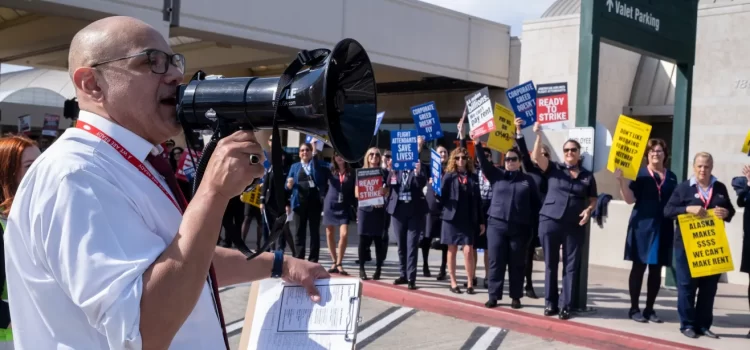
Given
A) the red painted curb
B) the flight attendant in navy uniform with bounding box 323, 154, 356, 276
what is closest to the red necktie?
the red painted curb

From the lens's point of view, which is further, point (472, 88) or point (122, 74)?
point (472, 88)

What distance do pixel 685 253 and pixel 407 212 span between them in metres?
3.61

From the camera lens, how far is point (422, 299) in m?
8.46

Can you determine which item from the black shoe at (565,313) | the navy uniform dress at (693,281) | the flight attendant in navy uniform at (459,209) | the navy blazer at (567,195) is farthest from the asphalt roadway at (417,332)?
the navy blazer at (567,195)

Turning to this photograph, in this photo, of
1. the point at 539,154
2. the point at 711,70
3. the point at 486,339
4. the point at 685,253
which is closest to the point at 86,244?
the point at 486,339

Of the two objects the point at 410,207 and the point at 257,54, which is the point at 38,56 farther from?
the point at 410,207

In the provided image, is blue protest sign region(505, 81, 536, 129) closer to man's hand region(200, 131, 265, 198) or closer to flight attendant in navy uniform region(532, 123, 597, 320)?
flight attendant in navy uniform region(532, 123, 597, 320)

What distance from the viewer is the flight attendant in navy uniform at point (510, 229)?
7922mm

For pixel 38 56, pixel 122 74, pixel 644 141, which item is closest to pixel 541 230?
pixel 644 141

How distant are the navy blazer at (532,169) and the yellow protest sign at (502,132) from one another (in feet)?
1.05

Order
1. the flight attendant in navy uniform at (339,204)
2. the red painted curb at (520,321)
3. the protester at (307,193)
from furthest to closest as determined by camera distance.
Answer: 1. the protester at (307,193)
2. the flight attendant in navy uniform at (339,204)
3. the red painted curb at (520,321)

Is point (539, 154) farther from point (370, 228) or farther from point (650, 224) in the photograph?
point (370, 228)

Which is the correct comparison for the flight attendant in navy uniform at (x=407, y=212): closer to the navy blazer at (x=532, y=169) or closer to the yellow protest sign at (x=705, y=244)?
the navy blazer at (x=532, y=169)

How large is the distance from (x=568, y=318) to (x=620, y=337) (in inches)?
31.8
